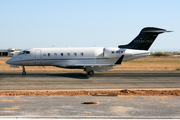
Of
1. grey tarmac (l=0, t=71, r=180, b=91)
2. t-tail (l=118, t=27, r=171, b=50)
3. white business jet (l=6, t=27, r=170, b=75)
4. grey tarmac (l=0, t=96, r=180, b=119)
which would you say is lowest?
grey tarmac (l=0, t=71, r=180, b=91)

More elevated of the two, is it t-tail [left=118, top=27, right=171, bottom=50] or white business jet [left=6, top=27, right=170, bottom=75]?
t-tail [left=118, top=27, right=171, bottom=50]

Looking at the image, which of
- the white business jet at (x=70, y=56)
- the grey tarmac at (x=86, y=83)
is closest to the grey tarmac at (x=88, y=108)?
the grey tarmac at (x=86, y=83)

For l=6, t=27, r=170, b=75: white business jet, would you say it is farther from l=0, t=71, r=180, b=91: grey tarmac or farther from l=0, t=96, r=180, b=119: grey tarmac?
l=0, t=96, r=180, b=119: grey tarmac

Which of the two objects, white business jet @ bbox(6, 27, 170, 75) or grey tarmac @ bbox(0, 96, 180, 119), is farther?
white business jet @ bbox(6, 27, 170, 75)

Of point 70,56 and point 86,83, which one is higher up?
point 70,56

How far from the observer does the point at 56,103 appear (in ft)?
37.3

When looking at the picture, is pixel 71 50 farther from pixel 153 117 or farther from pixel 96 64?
pixel 153 117

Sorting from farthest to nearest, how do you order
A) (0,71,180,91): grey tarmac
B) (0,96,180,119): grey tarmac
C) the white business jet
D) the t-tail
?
the t-tail < the white business jet < (0,71,180,91): grey tarmac < (0,96,180,119): grey tarmac

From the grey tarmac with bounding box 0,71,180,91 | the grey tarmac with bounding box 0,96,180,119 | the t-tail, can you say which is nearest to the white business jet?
A: the t-tail

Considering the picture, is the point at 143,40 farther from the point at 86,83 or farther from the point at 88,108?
the point at 88,108

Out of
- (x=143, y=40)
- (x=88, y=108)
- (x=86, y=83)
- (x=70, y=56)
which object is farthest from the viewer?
(x=143, y=40)

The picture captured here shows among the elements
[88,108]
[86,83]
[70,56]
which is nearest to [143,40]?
[70,56]

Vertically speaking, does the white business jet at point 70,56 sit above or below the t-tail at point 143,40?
below

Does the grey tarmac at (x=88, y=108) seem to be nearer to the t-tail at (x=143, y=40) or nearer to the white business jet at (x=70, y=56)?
the white business jet at (x=70, y=56)
